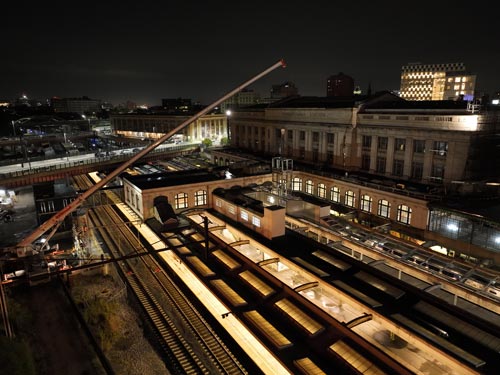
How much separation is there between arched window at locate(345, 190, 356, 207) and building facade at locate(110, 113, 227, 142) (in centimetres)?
7722

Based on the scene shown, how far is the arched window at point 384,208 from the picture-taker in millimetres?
47553

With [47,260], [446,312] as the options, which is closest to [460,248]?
[446,312]

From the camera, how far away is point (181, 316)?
27.3 metres

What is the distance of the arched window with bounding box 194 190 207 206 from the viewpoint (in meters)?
50.7

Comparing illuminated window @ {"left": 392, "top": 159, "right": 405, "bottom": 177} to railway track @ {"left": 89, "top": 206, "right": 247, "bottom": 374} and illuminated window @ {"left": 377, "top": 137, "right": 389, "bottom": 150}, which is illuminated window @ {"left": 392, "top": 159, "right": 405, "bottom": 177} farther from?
railway track @ {"left": 89, "top": 206, "right": 247, "bottom": 374}

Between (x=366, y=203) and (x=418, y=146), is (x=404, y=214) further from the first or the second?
(x=418, y=146)

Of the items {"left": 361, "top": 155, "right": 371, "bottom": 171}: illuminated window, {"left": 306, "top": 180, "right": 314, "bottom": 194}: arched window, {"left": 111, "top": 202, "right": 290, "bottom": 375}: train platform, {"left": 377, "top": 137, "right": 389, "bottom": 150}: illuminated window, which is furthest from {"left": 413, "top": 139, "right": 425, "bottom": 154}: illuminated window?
{"left": 111, "top": 202, "right": 290, "bottom": 375}: train platform

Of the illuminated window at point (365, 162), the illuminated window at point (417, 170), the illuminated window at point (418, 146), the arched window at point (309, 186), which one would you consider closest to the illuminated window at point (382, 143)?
the illuminated window at point (365, 162)

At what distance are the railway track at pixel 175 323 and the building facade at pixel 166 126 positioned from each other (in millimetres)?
87133

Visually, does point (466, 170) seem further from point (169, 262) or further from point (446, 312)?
point (169, 262)

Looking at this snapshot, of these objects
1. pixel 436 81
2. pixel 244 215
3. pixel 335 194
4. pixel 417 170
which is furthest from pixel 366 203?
pixel 436 81

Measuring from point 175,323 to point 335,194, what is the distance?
1436 inches

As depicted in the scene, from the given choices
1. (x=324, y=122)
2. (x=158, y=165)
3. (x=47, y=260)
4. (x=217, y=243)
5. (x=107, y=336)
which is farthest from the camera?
(x=158, y=165)

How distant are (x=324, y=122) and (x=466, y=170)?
2661cm
